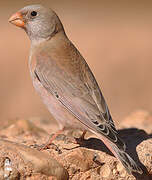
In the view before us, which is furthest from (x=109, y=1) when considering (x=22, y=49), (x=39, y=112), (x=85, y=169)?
(x=85, y=169)

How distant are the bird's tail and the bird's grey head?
2035 mm

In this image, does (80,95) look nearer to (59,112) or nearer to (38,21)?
(59,112)

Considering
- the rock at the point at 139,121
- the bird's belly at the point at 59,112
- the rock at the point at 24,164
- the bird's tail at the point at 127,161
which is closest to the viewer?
the rock at the point at 24,164

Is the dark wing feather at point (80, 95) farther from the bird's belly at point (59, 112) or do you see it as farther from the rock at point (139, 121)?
the rock at point (139, 121)

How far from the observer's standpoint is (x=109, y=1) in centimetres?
2442

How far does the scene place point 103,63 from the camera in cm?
1702

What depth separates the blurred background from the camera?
51.9ft

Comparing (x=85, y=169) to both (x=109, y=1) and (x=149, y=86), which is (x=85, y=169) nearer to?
(x=149, y=86)

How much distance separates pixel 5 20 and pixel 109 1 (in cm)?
620

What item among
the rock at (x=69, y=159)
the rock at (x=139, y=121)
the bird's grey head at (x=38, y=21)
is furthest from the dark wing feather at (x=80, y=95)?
the rock at (x=139, y=121)

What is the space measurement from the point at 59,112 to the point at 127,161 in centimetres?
110

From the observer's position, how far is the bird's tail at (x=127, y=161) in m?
5.31

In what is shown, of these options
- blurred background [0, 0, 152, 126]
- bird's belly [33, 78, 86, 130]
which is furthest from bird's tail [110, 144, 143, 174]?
blurred background [0, 0, 152, 126]

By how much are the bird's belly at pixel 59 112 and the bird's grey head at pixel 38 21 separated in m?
0.89
